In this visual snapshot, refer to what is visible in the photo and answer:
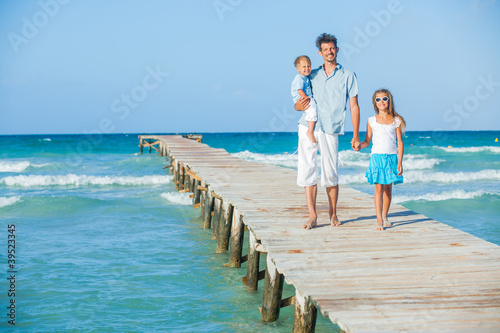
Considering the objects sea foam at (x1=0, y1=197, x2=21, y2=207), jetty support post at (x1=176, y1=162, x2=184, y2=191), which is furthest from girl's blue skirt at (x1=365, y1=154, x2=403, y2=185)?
sea foam at (x1=0, y1=197, x2=21, y2=207)

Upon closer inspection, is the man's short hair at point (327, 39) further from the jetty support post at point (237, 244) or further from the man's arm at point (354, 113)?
the jetty support post at point (237, 244)

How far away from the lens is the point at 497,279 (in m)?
4.03

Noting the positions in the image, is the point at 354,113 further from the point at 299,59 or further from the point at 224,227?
the point at 224,227

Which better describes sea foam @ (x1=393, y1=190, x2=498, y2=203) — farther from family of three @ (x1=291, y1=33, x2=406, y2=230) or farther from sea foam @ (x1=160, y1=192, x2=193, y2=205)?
family of three @ (x1=291, y1=33, x2=406, y2=230)

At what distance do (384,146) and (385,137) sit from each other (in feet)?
0.35

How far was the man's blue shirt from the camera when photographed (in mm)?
5402

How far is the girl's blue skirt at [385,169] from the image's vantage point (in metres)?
5.72

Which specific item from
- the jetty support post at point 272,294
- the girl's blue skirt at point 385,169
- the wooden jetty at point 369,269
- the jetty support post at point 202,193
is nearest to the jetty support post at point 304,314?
the wooden jetty at point 369,269

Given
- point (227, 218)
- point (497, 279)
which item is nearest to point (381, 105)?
point (497, 279)

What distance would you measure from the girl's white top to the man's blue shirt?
0.58 metres

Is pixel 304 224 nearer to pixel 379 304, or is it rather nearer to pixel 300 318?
pixel 300 318

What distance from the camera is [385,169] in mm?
5738

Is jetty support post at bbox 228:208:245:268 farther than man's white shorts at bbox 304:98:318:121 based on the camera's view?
Yes

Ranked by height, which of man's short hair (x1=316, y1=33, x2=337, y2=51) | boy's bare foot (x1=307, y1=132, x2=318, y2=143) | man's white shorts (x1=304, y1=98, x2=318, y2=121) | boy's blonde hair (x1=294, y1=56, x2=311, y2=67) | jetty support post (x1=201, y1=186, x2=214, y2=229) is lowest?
jetty support post (x1=201, y1=186, x2=214, y2=229)
